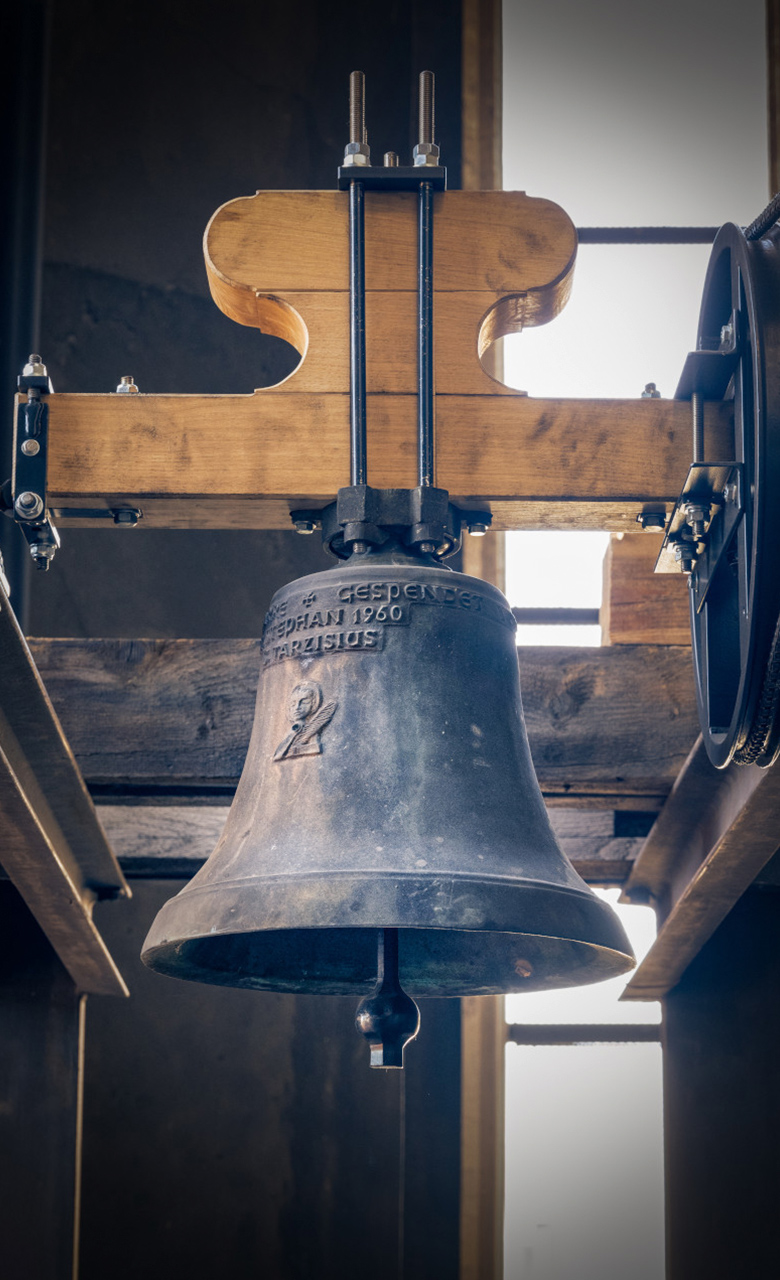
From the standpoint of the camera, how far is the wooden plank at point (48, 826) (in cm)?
189

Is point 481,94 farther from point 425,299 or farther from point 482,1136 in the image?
point 482,1136

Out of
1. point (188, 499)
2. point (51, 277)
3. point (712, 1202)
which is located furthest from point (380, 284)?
point (51, 277)

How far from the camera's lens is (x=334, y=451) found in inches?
65.4

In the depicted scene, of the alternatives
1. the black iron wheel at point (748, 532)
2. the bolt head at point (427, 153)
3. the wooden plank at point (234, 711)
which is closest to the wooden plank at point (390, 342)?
the bolt head at point (427, 153)

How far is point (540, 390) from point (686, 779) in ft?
5.13

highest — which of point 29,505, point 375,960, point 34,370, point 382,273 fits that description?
point 382,273

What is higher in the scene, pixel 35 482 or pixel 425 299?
pixel 425 299

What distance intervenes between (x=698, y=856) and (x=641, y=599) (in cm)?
46

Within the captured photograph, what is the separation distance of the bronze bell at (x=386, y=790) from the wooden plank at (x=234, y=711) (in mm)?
525

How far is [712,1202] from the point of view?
2.50m

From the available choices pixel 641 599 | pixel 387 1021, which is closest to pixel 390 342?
pixel 387 1021

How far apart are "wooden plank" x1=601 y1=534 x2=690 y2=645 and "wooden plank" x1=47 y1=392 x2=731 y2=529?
2.81 ft

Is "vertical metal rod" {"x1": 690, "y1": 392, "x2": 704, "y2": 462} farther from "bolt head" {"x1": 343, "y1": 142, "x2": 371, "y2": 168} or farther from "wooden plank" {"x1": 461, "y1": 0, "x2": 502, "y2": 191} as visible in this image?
"wooden plank" {"x1": 461, "y1": 0, "x2": 502, "y2": 191}

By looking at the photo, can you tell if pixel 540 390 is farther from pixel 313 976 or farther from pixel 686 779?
pixel 313 976
